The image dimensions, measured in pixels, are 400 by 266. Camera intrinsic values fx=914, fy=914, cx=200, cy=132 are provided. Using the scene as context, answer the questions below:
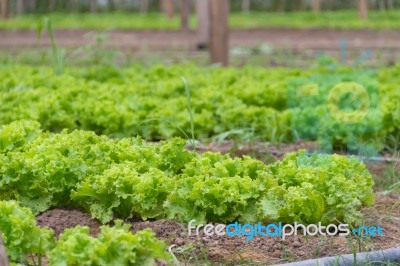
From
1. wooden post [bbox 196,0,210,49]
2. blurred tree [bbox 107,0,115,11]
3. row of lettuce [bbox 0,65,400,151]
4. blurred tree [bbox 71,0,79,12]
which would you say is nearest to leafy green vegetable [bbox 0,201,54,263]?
row of lettuce [bbox 0,65,400,151]

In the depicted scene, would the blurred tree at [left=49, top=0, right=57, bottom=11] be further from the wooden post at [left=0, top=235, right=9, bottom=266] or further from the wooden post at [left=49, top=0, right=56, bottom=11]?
the wooden post at [left=0, top=235, right=9, bottom=266]

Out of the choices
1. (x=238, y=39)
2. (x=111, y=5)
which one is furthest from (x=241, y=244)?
(x=111, y=5)

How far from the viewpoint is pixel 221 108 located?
22.6 ft

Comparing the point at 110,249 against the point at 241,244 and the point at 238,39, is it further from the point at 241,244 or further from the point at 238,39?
the point at 238,39

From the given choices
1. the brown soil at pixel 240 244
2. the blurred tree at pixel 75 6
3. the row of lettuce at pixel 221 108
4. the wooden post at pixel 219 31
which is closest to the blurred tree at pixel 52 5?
the blurred tree at pixel 75 6

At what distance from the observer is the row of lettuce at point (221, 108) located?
6.30 meters

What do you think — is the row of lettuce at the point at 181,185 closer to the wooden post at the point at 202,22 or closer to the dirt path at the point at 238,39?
the wooden post at the point at 202,22

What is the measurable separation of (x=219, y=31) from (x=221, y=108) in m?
3.83

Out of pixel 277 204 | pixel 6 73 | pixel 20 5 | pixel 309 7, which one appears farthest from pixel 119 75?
pixel 309 7

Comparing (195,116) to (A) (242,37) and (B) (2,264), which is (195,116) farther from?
(A) (242,37)

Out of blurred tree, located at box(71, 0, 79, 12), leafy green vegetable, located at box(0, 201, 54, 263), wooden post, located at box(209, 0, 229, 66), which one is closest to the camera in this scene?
leafy green vegetable, located at box(0, 201, 54, 263)

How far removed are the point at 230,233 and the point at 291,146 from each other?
2.36m

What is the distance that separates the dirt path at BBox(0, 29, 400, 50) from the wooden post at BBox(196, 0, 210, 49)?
39cm

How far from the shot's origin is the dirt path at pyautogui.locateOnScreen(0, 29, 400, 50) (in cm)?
1628
